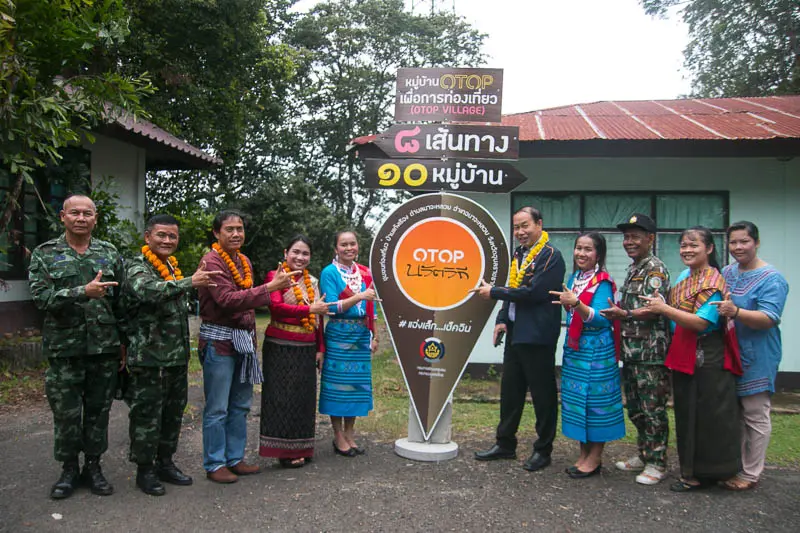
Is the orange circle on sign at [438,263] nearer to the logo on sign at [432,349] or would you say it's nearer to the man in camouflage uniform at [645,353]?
the logo on sign at [432,349]

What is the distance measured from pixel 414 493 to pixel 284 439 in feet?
3.27

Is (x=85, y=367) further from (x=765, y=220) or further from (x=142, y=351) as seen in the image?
(x=765, y=220)

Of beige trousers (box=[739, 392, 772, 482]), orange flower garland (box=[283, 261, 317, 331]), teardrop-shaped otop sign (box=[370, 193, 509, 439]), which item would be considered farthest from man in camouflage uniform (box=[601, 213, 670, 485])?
orange flower garland (box=[283, 261, 317, 331])

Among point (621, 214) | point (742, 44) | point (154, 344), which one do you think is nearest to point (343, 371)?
point (154, 344)

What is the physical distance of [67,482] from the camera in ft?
12.8

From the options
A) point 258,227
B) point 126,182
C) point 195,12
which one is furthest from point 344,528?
point 258,227

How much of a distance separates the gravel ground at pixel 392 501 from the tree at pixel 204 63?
716cm

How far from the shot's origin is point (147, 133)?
9469 mm

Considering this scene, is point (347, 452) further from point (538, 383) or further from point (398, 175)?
point (398, 175)

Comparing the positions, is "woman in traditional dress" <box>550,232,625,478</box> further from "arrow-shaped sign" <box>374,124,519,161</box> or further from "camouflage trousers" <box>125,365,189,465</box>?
"camouflage trousers" <box>125,365,189,465</box>

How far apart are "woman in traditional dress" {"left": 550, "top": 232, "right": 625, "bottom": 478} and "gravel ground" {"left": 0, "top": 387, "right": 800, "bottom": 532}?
335 millimetres

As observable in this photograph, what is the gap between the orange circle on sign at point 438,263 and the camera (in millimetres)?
4852

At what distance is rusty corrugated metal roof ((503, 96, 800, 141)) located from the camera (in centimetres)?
736

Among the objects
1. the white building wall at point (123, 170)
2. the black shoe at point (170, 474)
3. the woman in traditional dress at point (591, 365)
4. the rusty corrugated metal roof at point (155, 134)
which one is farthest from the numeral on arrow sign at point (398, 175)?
the white building wall at point (123, 170)
